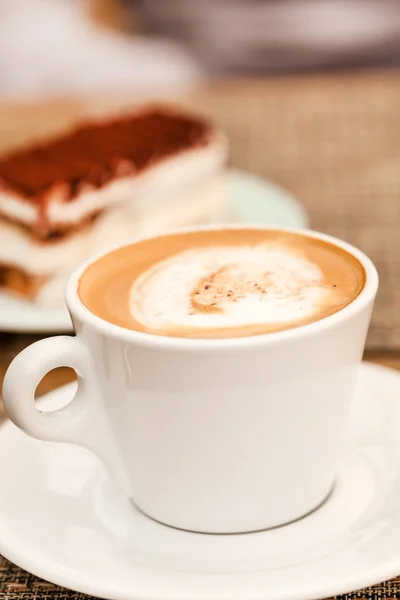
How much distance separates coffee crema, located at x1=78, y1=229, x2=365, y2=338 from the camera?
0.67m

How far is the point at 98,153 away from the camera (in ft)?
5.67

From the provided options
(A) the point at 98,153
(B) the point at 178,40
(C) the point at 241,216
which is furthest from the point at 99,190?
(B) the point at 178,40

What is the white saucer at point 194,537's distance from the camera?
573 millimetres

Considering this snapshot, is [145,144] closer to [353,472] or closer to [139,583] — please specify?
[353,472]

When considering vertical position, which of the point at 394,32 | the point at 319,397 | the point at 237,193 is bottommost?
the point at 394,32

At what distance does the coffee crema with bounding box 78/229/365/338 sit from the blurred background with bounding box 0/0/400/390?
277 mm

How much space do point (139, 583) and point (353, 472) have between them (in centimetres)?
25

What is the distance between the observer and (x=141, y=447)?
69cm

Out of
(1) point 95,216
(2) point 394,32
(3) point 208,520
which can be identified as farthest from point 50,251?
(2) point 394,32

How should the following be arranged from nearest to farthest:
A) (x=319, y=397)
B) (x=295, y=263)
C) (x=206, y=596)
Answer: (x=206, y=596) → (x=319, y=397) → (x=295, y=263)

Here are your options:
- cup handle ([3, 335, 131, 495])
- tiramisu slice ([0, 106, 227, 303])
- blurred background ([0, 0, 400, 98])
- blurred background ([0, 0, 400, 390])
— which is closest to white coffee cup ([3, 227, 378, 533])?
cup handle ([3, 335, 131, 495])

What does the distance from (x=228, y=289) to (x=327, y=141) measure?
4.17 feet

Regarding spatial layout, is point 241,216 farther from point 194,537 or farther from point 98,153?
point 194,537

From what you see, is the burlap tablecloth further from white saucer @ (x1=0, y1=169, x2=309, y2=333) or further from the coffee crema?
the coffee crema
